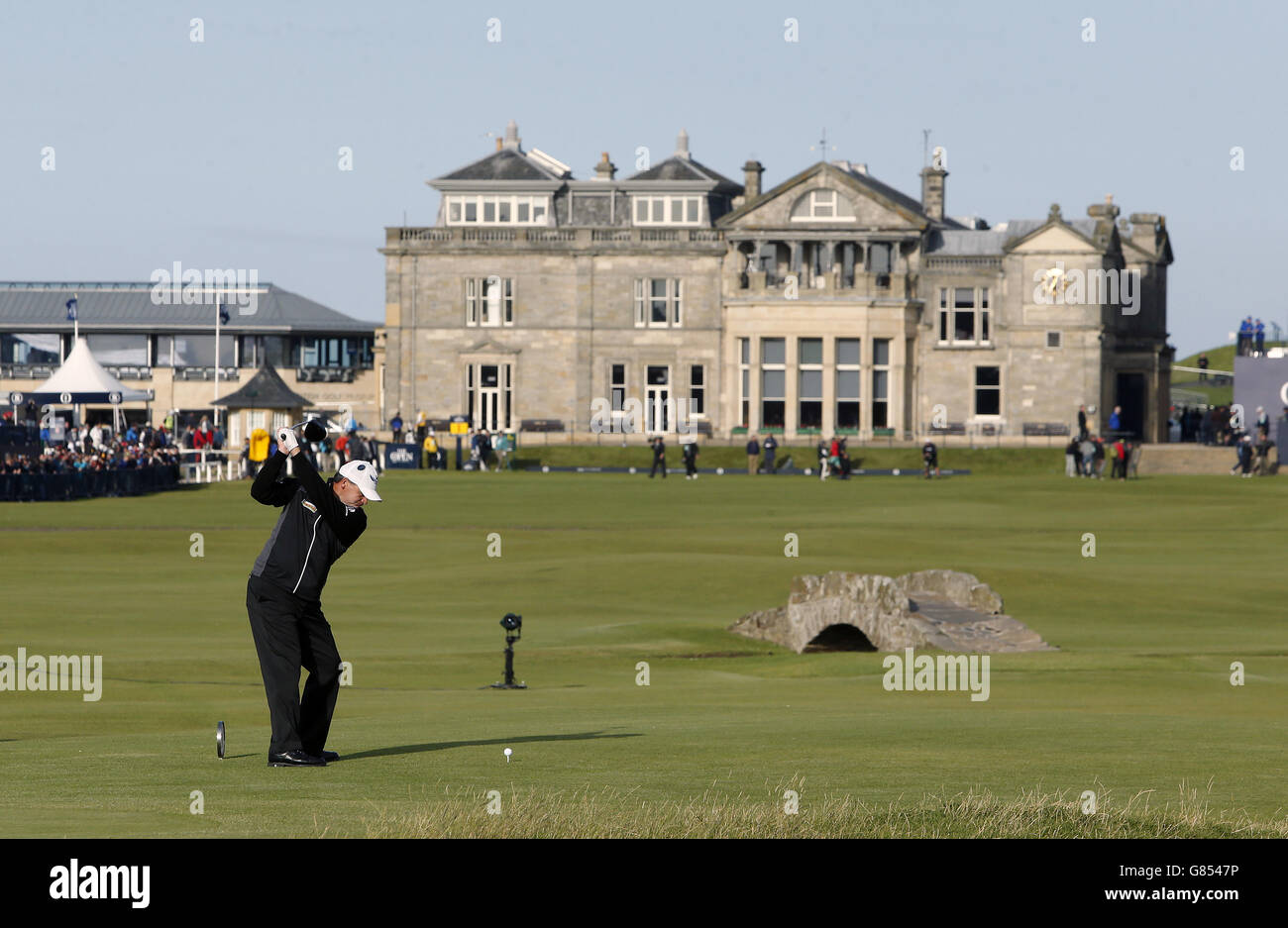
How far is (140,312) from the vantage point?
11988 cm

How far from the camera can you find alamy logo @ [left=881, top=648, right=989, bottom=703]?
70.7 ft

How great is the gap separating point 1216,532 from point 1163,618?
59.8 feet

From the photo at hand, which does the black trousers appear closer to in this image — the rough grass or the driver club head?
the driver club head

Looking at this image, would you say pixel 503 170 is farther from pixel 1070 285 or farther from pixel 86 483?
pixel 86 483

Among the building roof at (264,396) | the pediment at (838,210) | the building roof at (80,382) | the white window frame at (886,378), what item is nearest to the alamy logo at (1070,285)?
the pediment at (838,210)

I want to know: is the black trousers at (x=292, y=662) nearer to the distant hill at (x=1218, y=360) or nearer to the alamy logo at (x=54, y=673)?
the alamy logo at (x=54, y=673)

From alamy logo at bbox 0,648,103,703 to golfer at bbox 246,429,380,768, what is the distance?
7.53m

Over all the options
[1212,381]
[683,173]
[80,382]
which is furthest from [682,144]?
[1212,381]

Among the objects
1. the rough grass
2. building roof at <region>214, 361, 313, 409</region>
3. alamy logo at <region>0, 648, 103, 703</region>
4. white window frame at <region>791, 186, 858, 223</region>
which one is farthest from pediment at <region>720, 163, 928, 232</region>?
the rough grass
